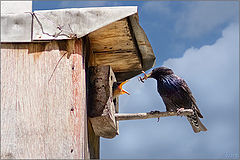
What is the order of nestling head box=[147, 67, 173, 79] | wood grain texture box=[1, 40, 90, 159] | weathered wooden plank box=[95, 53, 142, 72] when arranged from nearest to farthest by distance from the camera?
wood grain texture box=[1, 40, 90, 159], weathered wooden plank box=[95, 53, 142, 72], nestling head box=[147, 67, 173, 79]

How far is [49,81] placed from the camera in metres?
2.44

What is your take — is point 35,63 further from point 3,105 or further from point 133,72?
point 133,72

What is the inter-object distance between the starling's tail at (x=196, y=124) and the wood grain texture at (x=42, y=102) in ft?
5.40

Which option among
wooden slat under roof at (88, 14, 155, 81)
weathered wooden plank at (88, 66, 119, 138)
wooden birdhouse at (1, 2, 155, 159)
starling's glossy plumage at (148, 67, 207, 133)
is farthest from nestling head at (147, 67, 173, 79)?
wooden birdhouse at (1, 2, 155, 159)

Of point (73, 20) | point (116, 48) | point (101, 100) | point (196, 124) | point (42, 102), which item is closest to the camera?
point (42, 102)

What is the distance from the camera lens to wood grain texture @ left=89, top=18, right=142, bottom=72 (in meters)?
2.83

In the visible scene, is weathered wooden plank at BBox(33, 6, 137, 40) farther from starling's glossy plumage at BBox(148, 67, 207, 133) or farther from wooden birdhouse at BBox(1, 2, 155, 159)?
starling's glossy plumage at BBox(148, 67, 207, 133)

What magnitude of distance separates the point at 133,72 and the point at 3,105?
1.57m

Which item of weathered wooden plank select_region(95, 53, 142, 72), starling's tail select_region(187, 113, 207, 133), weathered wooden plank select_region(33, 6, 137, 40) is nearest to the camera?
weathered wooden plank select_region(33, 6, 137, 40)

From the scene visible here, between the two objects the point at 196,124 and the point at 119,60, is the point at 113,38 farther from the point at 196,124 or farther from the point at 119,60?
the point at 196,124

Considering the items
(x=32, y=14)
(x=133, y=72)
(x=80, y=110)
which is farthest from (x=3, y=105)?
(x=133, y=72)

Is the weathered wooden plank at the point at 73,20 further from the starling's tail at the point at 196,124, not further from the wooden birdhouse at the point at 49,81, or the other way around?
the starling's tail at the point at 196,124

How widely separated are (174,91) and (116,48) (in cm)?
92

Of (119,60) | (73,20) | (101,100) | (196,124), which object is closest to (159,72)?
(119,60)
